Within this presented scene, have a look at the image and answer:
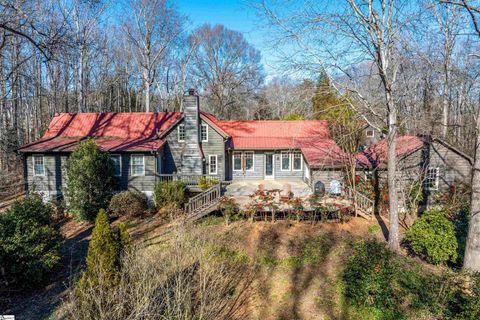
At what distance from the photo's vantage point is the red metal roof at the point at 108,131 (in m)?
17.2

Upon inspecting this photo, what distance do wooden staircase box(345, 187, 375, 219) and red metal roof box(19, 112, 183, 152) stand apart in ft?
37.8

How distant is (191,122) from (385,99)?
1220 centimetres

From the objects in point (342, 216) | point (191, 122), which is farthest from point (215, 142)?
point (342, 216)

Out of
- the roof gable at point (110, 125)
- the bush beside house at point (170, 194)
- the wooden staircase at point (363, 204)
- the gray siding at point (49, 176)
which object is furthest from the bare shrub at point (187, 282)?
the roof gable at point (110, 125)

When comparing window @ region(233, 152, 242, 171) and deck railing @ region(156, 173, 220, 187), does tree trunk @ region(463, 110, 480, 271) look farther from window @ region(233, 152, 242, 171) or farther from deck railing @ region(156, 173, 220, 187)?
window @ region(233, 152, 242, 171)

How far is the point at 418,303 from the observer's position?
682cm

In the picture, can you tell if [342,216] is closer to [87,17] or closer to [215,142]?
[215,142]

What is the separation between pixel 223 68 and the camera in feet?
114

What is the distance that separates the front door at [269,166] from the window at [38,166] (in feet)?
48.1

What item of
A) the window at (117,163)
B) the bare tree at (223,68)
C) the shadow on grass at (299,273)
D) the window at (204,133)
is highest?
the bare tree at (223,68)

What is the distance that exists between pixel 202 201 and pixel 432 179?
1352 cm

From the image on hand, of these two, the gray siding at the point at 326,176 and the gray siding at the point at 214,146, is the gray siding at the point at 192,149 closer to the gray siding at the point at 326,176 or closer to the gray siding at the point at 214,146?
the gray siding at the point at 214,146

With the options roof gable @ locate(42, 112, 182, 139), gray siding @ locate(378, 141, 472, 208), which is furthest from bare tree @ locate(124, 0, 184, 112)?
gray siding @ locate(378, 141, 472, 208)

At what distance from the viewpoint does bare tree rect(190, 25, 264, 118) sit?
34.2 metres
